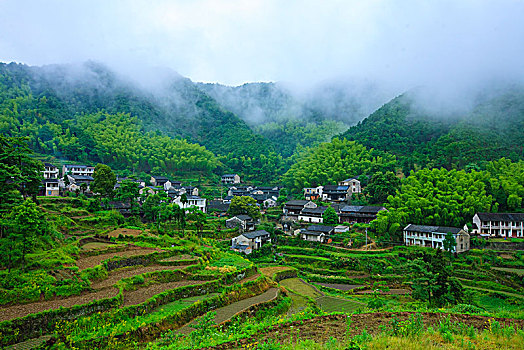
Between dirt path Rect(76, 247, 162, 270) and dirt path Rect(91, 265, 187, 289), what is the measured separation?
3.75 feet

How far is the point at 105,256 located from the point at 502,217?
34.5 metres

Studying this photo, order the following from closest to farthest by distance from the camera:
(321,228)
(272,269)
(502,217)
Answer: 1. (272,269)
2. (502,217)
3. (321,228)

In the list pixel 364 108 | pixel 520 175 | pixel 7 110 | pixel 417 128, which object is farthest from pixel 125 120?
pixel 364 108

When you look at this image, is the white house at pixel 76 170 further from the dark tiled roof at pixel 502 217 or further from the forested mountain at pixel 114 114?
the dark tiled roof at pixel 502 217

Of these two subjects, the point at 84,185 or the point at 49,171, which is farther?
the point at 49,171

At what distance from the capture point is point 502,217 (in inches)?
1272

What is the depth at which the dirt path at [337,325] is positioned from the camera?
8.59 metres

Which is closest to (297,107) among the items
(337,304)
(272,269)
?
(272,269)

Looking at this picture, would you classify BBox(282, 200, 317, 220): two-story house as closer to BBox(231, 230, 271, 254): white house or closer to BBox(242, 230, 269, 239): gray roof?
BBox(242, 230, 269, 239): gray roof

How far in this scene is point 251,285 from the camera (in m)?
20.2

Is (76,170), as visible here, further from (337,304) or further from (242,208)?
(337,304)

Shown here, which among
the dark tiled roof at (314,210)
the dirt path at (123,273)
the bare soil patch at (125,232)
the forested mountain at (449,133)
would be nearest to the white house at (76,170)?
the bare soil patch at (125,232)

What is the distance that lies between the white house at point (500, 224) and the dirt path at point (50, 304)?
32758 mm

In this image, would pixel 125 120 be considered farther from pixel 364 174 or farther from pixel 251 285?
pixel 251 285
